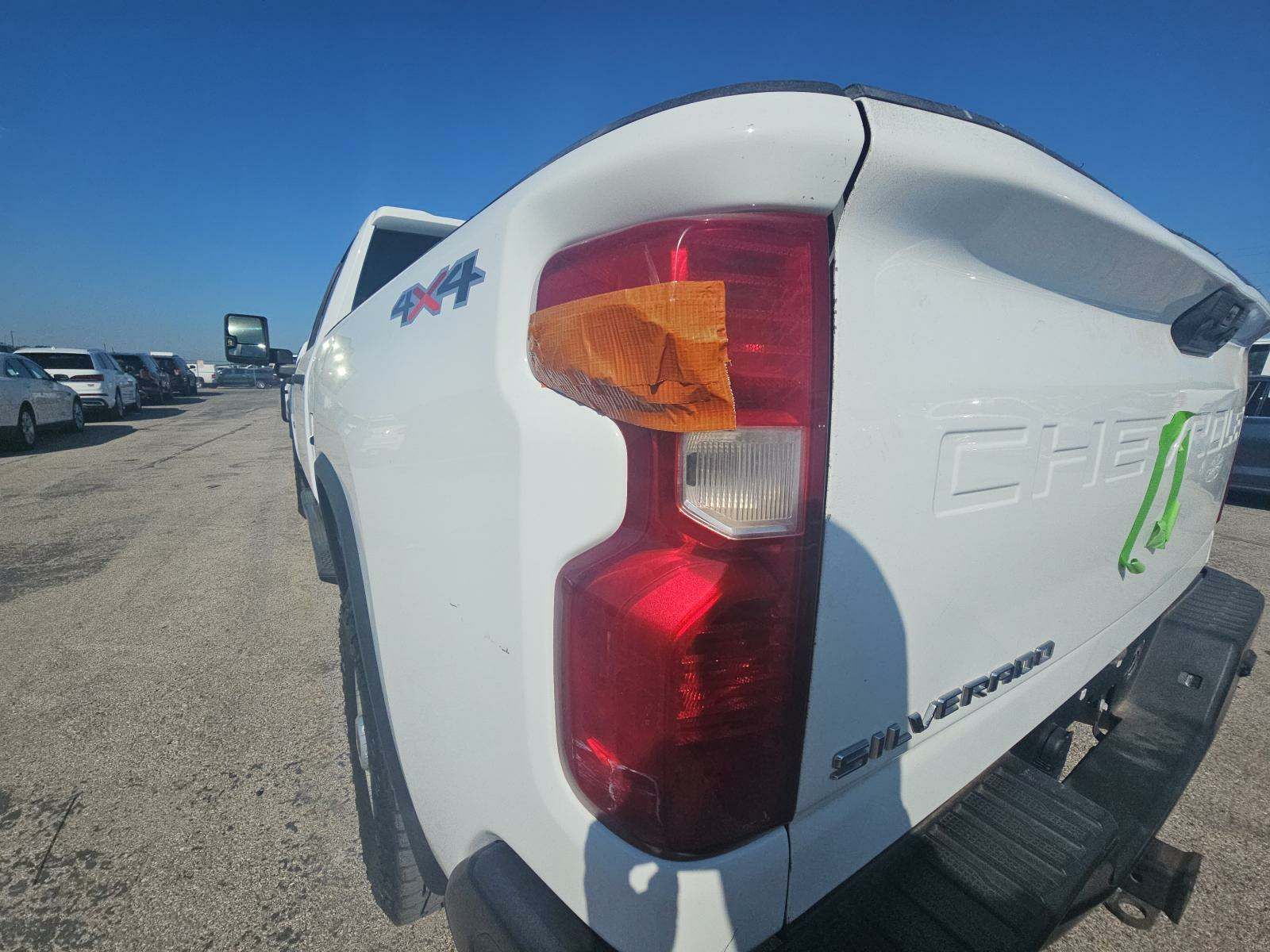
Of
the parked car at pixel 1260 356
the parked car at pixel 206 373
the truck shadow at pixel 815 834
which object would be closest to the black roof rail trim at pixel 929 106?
the truck shadow at pixel 815 834

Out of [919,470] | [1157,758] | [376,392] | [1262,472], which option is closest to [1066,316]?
[919,470]

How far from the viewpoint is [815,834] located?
904 mm

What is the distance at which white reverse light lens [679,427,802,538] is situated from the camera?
78 cm

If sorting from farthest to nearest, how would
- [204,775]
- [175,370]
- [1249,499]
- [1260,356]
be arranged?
[175,370]
[1260,356]
[1249,499]
[204,775]

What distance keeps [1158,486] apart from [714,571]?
1.42 metres

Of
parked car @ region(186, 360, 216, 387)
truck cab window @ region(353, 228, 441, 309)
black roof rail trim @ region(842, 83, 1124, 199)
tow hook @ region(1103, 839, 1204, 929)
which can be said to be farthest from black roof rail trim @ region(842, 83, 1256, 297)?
parked car @ region(186, 360, 216, 387)

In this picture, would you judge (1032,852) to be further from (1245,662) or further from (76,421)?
(76,421)

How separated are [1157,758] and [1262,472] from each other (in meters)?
8.89

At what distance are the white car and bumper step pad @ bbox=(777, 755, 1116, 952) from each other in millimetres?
13768

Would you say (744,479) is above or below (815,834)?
above

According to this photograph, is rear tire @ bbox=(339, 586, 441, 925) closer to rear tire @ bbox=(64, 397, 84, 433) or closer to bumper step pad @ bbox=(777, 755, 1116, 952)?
bumper step pad @ bbox=(777, 755, 1116, 952)

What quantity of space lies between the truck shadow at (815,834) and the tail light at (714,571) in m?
0.03

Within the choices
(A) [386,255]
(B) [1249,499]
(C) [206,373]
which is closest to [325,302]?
(A) [386,255]

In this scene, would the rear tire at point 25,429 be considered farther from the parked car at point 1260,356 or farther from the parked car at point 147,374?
the parked car at point 1260,356
